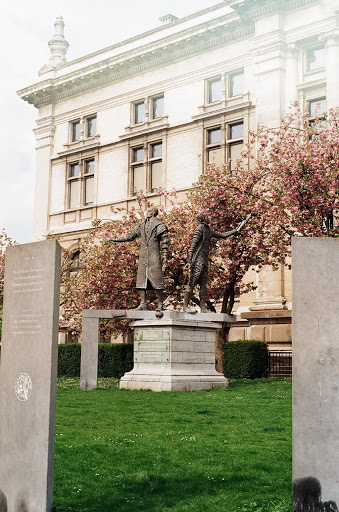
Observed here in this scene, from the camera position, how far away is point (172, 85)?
38906 millimetres

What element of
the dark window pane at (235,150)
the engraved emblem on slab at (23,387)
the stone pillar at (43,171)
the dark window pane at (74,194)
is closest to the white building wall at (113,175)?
the dark window pane at (74,194)

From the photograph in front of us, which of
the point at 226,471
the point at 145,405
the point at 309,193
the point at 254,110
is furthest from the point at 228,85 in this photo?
the point at 226,471

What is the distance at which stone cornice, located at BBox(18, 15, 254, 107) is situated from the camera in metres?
36.2

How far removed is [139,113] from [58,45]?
417 inches

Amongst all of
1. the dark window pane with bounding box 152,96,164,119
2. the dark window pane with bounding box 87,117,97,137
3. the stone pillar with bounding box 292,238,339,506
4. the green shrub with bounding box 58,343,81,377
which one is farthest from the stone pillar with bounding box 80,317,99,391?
the dark window pane with bounding box 87,117,97,137

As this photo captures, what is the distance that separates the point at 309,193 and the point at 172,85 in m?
17.8

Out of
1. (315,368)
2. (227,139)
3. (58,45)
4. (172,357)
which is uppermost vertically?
(58,45)

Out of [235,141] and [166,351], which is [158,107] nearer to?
[235,141]

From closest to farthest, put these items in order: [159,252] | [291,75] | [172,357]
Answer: [172,357], [159,252], [291,75]

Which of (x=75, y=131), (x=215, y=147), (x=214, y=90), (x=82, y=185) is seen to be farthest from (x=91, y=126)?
(x=215, y=147)

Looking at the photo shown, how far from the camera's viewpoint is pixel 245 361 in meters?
25.3

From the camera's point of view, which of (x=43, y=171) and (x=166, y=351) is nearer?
(x=166, y=351)

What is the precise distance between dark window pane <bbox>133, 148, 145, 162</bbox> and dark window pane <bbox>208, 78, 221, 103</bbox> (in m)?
4.89

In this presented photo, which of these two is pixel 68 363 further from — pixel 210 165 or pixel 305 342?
pixel 305 342
